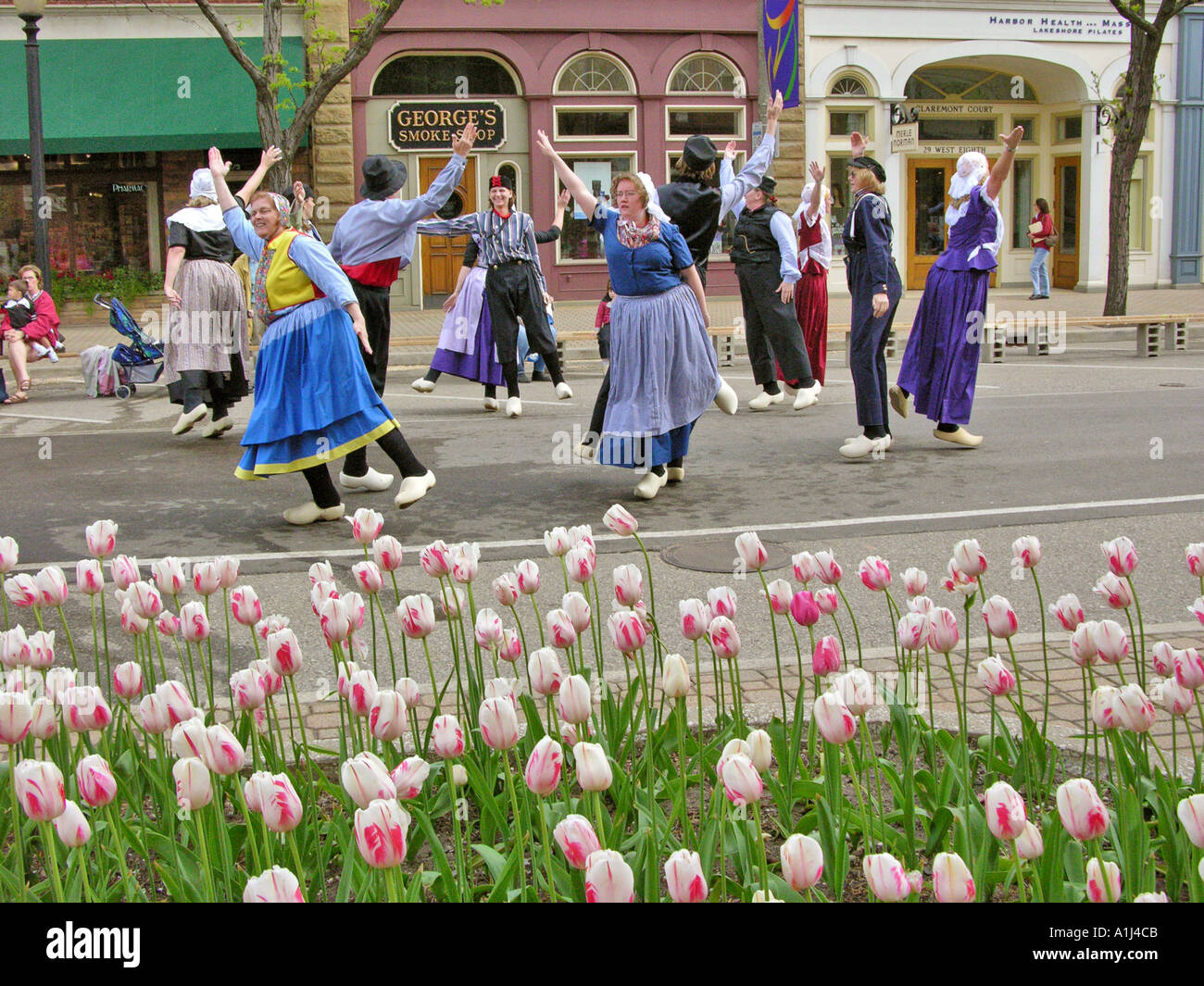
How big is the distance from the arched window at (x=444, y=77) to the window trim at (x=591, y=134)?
2.69ft

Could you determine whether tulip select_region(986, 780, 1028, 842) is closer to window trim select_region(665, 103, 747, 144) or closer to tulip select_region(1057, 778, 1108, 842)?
tulip select_region(1057, 778, 1108, 842)

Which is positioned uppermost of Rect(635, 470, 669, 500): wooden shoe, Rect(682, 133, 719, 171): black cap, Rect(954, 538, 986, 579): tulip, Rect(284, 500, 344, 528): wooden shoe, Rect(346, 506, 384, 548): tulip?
Rect(682, 133, 719, 171): black cap

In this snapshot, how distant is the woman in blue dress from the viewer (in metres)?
7.84

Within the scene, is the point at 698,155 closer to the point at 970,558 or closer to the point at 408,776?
the point at 970,558

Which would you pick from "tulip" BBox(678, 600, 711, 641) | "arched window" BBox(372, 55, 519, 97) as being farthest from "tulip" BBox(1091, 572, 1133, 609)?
"arched window" BBox(372, 55, 519, 97)

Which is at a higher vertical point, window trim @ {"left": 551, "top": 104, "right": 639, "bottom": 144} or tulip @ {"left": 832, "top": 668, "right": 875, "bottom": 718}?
window trim @ {"left": 551, "top": 104, "right": 639, "bottom": 144}

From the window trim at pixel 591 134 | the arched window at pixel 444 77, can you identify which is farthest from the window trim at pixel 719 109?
the arched window at pixel 444 77

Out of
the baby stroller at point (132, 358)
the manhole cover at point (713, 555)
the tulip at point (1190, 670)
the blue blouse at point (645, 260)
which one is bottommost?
the manhole cover at point (713, 555)

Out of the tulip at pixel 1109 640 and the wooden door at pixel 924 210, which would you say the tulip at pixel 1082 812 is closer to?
the tulip at pixel 1109 640

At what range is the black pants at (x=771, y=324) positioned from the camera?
37.7ft

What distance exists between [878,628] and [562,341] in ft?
39.6

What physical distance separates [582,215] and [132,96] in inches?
301

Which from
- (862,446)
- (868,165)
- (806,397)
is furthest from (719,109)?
(862,446)

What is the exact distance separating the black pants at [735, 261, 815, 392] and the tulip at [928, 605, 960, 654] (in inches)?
343
